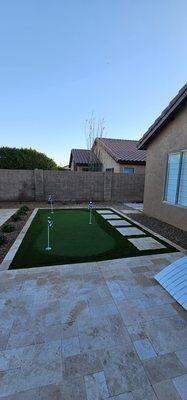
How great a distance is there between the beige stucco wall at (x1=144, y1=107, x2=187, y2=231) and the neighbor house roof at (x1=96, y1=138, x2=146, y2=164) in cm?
567

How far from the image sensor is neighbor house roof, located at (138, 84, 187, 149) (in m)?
5.87

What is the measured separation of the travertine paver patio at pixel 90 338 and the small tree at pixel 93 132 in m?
16.1

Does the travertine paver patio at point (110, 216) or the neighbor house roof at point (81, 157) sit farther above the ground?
the neighbor house roof at point (81, 157)

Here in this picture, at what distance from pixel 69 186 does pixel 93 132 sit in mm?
9757

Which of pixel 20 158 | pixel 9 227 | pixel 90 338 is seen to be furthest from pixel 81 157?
pixel 90 338

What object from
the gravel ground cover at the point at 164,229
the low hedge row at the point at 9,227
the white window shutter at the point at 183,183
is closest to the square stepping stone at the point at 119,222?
the gravel ground cover at the point at 164,229

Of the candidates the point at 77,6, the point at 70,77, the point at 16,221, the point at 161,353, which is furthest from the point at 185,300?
the point at 70,77

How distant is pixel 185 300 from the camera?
9.14 feet

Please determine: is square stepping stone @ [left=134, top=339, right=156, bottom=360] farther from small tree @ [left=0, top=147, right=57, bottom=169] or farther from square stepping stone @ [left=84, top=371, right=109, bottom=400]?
small tree @ [left=0, top=147, right=57, bottom=169]

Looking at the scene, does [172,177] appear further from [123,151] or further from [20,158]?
[20,158]

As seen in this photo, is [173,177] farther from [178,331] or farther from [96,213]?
[178,331]

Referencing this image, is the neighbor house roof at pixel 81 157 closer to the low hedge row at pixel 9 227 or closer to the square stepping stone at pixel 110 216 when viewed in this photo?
the low hedge row at pixel 9 227

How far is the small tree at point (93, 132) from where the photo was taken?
1889 centimetres

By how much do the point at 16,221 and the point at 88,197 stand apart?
19.1 feet
